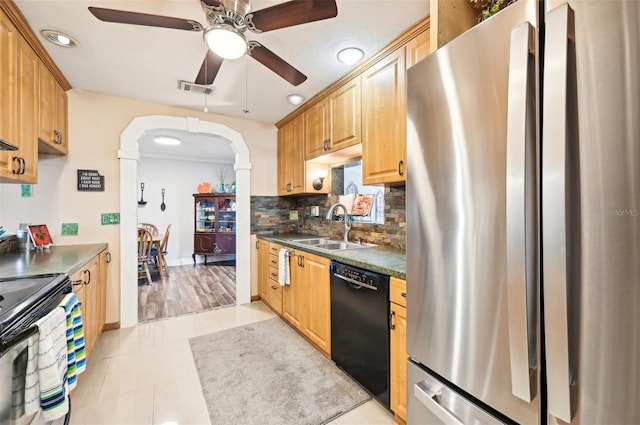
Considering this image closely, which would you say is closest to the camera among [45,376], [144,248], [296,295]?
[45,376]

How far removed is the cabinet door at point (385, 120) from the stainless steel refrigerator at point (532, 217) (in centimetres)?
92

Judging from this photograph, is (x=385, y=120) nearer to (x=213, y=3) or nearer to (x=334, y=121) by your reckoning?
(x=334, y=121)

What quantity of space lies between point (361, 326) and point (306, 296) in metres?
0.76

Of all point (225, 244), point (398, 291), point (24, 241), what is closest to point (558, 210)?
point (398, 291)

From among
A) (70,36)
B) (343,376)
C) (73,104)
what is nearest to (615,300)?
(343,376)

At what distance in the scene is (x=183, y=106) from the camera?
3.04 meters

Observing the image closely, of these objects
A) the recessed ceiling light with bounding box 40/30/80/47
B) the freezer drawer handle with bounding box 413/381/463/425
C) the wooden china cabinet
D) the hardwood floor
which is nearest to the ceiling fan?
the recessed ceiling light with bounding box 40/30/80/47

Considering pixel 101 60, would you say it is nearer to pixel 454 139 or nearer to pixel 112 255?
pixel 112 255

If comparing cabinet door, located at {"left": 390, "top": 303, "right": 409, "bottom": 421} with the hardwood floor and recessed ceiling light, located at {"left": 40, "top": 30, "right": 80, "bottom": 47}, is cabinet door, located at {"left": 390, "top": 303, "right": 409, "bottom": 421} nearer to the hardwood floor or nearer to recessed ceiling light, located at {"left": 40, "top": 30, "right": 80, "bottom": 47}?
the hardwood floor

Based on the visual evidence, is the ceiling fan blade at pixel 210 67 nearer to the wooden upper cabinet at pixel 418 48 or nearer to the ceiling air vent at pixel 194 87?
the ceiling air vent at pixel 194 87

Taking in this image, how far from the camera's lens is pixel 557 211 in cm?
61

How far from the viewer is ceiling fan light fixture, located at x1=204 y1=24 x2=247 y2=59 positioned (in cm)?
136

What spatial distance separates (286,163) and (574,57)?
3.01 metres

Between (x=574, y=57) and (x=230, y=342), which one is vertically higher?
(x=574, y=57)
